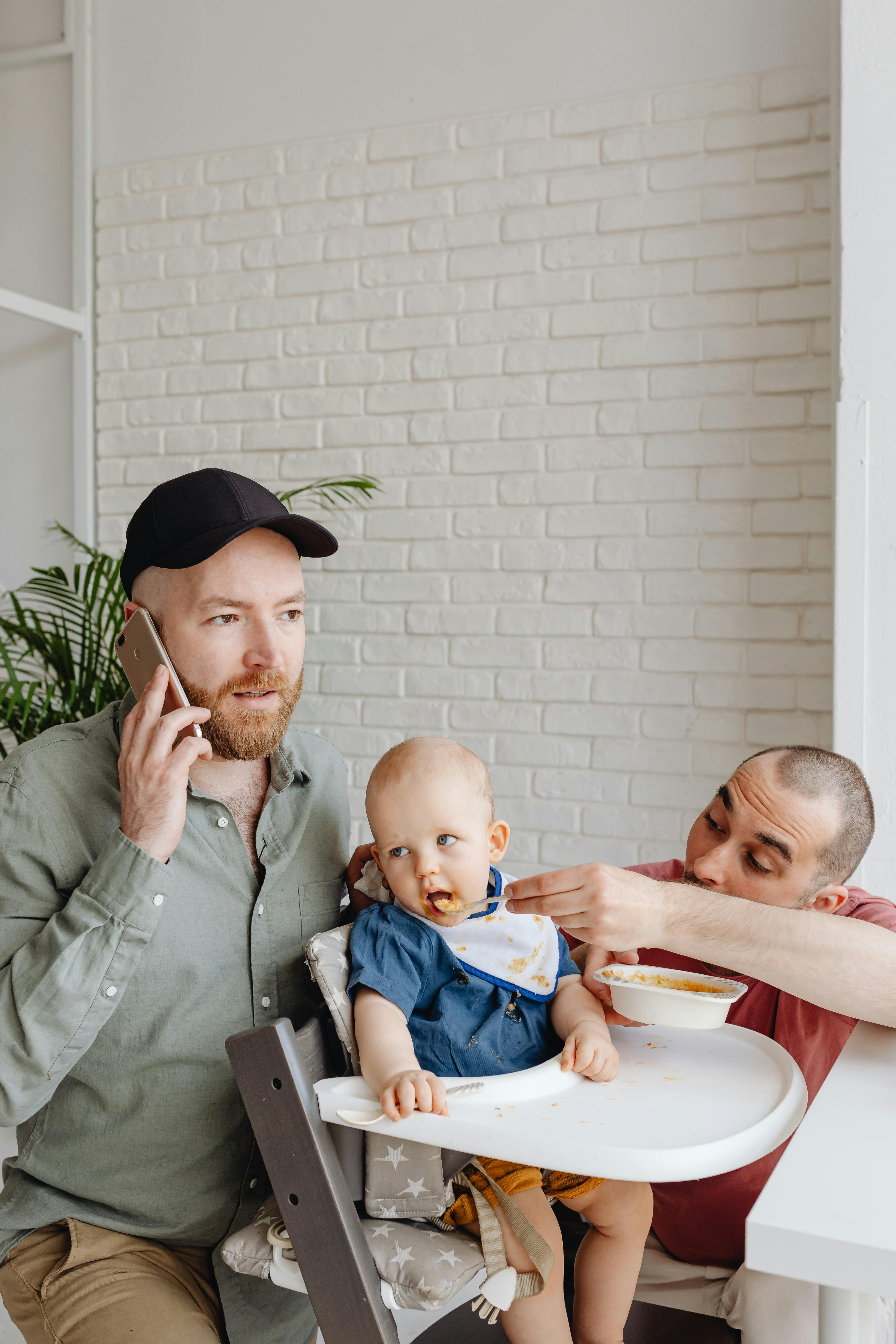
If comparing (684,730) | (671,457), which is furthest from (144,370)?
(684,730)

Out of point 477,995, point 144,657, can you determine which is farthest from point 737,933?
point 144,657

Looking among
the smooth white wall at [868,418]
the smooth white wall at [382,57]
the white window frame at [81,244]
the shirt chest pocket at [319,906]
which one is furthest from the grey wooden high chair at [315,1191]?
the white window frame at [81,244]

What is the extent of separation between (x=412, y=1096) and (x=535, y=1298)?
0.42 m

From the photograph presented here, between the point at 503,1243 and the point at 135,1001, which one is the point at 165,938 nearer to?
the point at 135,1001

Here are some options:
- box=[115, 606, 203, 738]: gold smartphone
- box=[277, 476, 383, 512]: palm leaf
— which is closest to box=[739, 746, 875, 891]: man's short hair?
box=[115, 606, 203, 738]: gold smartphone

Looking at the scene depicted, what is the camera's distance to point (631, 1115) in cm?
117

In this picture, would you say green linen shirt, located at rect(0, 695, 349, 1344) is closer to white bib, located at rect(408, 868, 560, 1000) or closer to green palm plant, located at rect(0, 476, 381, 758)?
white bib, located at rect(408, 868, 560, 1000)

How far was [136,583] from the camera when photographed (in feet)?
5.45

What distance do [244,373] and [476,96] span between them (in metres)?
1.31

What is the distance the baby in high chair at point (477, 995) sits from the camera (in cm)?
137

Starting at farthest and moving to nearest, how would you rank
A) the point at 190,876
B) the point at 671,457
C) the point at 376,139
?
the point at 376,139
the point at 671,457
the point at 190,876

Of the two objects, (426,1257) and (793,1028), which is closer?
(426,1257)

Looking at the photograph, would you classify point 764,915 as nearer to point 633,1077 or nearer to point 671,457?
point 633,1077

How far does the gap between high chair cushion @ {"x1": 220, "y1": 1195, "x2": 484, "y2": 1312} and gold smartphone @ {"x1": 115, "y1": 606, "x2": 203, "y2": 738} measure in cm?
67
